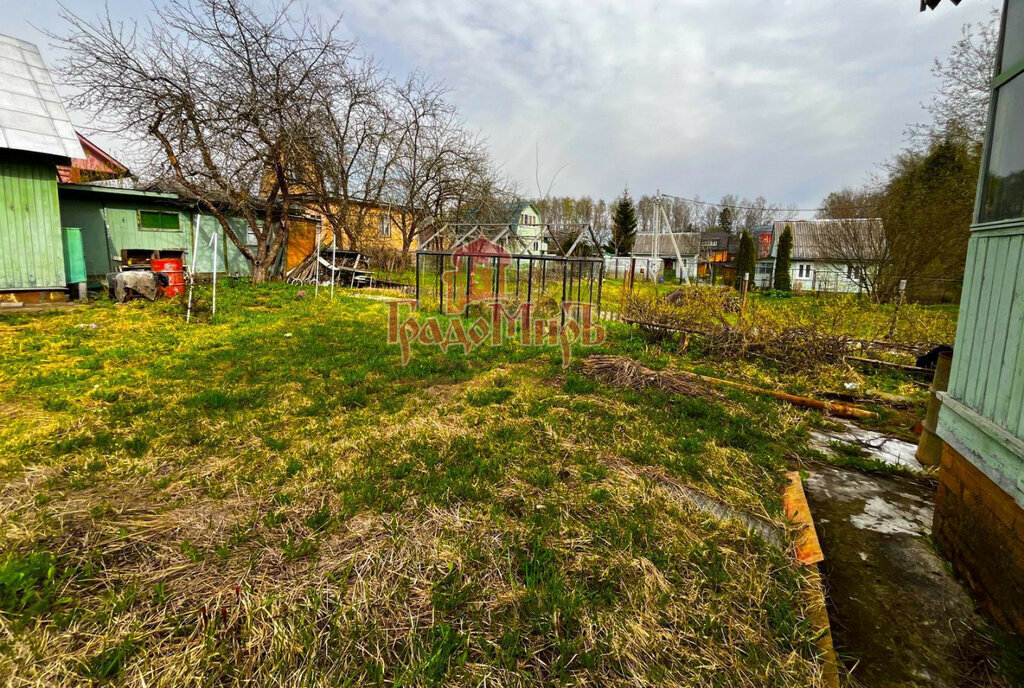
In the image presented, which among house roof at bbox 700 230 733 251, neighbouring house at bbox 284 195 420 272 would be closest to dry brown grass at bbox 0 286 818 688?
neighbouring house at bbox 284 195 420 272

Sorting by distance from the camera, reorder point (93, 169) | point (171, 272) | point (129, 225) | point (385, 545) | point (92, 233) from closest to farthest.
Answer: point (385, 545)
point (171, 272)
point (92, 233)
point (129, 225)
point (93, 169)

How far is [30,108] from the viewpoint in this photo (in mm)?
8938

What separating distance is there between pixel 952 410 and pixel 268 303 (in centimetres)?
1163

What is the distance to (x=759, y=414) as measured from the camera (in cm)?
470

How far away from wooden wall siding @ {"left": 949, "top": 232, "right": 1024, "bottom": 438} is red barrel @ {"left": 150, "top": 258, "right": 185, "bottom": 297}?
42.4 ft

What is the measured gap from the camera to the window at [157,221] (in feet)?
42.0

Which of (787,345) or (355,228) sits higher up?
(355,228)

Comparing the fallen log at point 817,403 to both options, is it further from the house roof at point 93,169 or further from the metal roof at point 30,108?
the house roof at point 93,169

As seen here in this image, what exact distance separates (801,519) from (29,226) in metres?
13.8

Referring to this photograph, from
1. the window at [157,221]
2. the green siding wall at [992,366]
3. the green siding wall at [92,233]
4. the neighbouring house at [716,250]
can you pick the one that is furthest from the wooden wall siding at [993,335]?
the neighbouring house at [716,250]

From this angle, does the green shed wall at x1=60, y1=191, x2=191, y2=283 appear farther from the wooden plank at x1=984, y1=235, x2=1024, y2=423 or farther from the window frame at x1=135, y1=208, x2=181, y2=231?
the wooden plank at x1=984, y1=235, x2=1024, y2=423

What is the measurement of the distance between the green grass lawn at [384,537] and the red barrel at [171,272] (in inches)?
242

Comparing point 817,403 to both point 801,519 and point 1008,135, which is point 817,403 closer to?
point 801,519

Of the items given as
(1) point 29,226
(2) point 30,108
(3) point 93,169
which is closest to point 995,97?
(1) point 29,226
